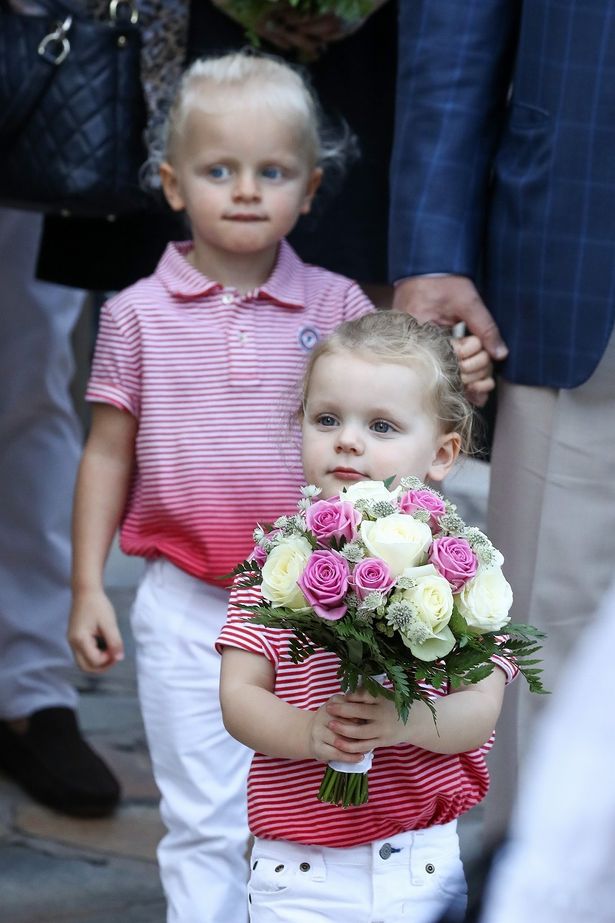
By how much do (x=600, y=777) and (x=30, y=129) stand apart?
2.40m

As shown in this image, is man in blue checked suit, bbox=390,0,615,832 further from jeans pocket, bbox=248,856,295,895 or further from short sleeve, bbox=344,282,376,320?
jeans pocket, bbox=248,856,295,895

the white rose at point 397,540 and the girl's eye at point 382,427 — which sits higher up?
the girl's eye at point 382,427

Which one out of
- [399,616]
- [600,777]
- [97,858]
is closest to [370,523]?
[399,616]

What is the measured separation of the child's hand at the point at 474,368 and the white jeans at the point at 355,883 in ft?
2.94

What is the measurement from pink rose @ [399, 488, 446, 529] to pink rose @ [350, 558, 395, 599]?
0.45 feet

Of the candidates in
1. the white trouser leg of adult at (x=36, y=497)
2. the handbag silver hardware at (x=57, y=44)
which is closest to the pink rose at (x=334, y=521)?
the handbag silver hardware at (x=57, y=44)

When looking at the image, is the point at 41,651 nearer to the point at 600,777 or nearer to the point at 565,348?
the point at 565,348

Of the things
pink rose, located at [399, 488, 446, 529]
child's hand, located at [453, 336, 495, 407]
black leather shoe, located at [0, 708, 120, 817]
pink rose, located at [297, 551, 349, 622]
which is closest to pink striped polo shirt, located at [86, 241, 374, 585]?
child's hand, located at [453, 336, 495, 407]

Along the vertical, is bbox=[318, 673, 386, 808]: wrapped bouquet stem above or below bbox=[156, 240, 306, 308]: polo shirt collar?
below

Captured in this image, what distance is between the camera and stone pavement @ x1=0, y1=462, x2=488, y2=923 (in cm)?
360

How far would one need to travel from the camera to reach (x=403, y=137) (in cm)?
305

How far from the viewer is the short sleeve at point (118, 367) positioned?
123 inches

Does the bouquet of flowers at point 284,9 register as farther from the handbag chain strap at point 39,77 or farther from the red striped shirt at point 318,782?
the red striped shirt at point 318,782

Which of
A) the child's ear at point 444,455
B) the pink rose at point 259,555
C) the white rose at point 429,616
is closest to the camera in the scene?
the white rose at point 429,616
